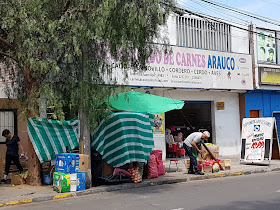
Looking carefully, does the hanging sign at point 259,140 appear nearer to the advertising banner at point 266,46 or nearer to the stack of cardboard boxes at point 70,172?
the advertising banner at point 266,46

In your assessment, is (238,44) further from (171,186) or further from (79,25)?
(79,25)

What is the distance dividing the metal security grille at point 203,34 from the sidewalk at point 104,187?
6.76 meters

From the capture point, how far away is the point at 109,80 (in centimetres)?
1139

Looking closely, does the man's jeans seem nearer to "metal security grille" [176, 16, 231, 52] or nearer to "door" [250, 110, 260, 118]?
"metal security grille" [176, 16, 231, 52]

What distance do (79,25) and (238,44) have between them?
13045 mm

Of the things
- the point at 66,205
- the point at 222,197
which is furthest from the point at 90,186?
the point at 222,197

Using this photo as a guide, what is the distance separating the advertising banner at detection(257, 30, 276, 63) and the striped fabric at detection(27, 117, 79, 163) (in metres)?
13.4

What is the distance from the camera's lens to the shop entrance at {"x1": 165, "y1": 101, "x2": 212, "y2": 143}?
20.4m

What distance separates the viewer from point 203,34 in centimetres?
1962

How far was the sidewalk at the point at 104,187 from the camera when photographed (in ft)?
31.5

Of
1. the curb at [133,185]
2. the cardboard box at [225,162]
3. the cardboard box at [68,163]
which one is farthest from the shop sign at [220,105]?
the cardboard box at [68,163]

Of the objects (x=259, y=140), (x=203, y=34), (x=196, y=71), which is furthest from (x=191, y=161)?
(x=203, y=34)

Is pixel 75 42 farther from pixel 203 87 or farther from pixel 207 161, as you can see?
pixel 203 87

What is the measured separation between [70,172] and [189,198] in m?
3.32
